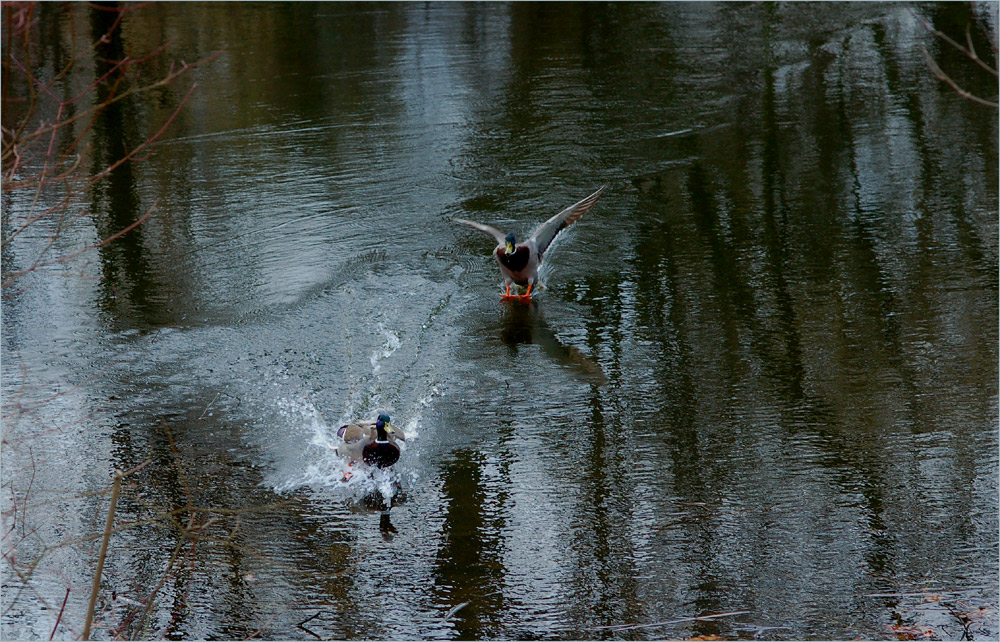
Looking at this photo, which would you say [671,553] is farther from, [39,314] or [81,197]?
[81,197]

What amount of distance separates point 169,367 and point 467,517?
2.86 metres

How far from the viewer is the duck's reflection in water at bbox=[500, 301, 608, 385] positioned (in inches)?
295

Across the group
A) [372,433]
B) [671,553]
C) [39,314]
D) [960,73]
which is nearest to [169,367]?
[39,314]

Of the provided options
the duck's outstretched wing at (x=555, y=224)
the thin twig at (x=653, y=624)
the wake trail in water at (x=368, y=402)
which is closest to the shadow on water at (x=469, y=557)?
the wake trail in water at (x=368, y=402)

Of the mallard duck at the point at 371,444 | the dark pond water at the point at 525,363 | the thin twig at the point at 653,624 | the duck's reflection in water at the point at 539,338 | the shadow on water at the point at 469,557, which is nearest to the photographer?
the thin twig at the point at 653,624

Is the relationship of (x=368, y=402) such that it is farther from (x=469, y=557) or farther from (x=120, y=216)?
(x=120, y=216)

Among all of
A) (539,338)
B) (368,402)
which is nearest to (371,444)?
(368,402)

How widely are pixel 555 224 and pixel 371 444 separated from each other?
129 inches

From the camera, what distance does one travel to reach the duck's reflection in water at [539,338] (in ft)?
24.6

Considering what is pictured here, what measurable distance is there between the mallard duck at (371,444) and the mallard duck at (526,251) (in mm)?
2486

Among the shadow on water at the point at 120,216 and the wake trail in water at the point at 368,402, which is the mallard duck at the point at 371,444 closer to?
the wake trail in water at the point at 368,402

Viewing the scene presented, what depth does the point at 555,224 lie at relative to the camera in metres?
8.81

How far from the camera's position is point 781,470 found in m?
6.10

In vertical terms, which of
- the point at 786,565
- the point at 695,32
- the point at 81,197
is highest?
the point at 695,32
